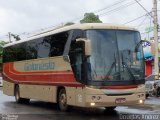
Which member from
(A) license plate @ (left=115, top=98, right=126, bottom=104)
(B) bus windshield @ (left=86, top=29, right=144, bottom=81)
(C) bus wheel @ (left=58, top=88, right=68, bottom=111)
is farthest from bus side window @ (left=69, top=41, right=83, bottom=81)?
(C) bus wheel @ (left=58, top=88, right=68, bottom=111)

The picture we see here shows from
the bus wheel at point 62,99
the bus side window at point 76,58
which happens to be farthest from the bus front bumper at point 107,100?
the bus wheel at point 62,99

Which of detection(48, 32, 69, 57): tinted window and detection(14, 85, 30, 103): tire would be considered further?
detection(14, 85, 30, 103): tire

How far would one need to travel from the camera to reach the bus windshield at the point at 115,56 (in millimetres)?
16203

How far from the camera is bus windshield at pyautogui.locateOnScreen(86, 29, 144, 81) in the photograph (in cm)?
1620

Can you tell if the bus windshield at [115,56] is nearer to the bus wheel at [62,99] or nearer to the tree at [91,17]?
the bus wheel at [62,99]

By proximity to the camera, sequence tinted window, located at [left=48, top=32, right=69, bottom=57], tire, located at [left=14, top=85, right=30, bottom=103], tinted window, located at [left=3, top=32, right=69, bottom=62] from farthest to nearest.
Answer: tire, located at [left=14, top=85, right=30, bottom=103], tinted window, located at [left=3, top=32, right=69, bottom=62], tinted window, located at [left=48, top=32, right=69, bottom=57]

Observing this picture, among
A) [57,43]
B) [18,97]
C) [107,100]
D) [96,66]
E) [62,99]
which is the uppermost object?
[57,43]

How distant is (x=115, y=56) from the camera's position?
Result: 1647 cm

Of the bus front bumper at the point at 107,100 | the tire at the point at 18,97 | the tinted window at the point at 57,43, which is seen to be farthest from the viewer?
the tire at the point at 18,97

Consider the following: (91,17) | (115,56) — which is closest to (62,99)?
(115,56)

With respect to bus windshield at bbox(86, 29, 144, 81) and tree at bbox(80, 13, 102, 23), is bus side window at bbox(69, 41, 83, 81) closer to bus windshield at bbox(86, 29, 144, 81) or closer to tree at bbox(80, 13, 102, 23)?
bus windshield at bbox(86, 29, 144, 81)

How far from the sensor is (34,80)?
21.7 meters

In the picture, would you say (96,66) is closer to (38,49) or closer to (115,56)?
(115,56)

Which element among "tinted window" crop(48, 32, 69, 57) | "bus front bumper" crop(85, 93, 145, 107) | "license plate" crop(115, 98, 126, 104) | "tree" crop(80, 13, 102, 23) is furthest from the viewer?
"tree" crop(80, 13, 102, 23)
